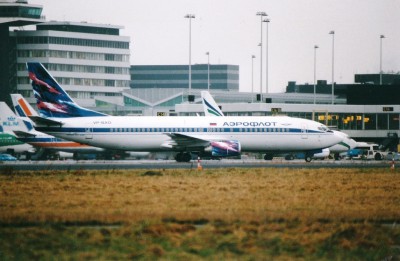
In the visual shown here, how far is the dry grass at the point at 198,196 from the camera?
103ft

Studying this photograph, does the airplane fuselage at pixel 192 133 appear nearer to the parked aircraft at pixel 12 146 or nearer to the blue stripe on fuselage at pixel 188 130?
the blue stripe on fuselage at pixel 188 130

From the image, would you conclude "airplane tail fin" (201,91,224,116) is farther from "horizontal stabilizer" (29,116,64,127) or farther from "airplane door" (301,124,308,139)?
"horizontal stabilizer" (29,116,64,127)

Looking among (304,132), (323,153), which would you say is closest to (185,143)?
(304,132)

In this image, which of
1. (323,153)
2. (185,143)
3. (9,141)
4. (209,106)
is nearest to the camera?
(185,143)

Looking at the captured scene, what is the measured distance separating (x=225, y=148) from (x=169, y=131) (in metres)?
5.53

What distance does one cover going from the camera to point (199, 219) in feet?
99.3

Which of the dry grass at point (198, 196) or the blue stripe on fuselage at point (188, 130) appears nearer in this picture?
the dry grass at point (198, 196)

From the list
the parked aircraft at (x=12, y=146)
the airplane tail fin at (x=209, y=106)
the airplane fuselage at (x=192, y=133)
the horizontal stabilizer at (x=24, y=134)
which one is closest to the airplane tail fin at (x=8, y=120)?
the parked aircraft at (x=12, y=146)

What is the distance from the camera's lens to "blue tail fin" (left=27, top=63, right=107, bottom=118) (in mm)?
75938

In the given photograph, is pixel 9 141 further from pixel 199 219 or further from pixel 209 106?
pixel 199 219

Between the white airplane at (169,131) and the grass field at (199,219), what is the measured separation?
26.2 metres

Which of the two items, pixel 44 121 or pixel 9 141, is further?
pixel 9 141

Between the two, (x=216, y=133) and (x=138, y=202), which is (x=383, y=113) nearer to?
(x=216, y=133)

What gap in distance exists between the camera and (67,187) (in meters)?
43.8
